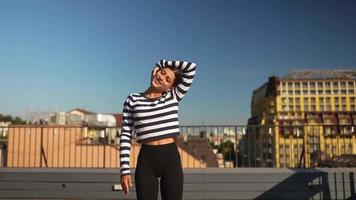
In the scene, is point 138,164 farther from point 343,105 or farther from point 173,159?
point 343,105

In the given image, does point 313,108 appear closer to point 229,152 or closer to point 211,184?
point 229,152

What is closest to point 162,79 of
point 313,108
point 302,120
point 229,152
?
point 229,152

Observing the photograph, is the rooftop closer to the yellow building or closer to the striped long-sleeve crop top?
the yellow building

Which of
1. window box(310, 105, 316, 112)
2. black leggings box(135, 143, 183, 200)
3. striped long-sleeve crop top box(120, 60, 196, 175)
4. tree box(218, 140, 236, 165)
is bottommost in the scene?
tree box(218, 140, 236, 165)

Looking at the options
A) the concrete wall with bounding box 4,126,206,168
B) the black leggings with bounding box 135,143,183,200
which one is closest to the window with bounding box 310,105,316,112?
the concrete wall with bounding box 4,126,206,168

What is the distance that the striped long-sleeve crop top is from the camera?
2.13 meters

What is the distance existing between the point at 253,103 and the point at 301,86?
22939mm

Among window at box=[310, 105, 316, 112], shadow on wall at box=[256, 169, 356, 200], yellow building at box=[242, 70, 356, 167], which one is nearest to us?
shadow on wall at box=[256, 169, 356, 200]

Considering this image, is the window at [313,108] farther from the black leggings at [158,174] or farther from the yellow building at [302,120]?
the black leggings at [158,174]

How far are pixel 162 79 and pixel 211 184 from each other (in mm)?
3502

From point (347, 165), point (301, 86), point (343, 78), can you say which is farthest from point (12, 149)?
point (301, 86)

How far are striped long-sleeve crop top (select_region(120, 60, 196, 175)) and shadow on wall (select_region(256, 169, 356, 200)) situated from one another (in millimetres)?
3672

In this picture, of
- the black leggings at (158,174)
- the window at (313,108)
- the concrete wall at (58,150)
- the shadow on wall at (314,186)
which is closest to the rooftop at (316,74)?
the window at (313,108)

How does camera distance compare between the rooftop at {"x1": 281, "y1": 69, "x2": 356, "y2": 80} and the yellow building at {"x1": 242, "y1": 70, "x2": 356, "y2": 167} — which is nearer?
the yellow building at {"x1": 242, "y1": 70, "x2": 356, "y2": 167}
